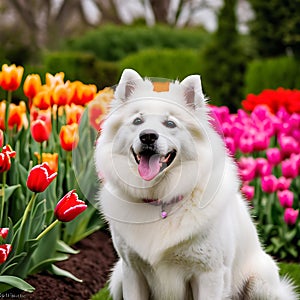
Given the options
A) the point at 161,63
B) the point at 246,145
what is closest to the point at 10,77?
the point at 246,145

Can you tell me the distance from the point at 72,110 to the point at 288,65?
705 centimetres

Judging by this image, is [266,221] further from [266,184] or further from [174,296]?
[174,296]

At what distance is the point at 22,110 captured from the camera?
416 cm

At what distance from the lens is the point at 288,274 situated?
3.92 meters

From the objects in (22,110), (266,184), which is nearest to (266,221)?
(266,184)

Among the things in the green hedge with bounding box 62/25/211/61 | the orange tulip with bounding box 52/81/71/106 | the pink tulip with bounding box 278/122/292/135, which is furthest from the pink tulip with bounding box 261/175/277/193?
the green hedge with bounding box 62/25/211/61

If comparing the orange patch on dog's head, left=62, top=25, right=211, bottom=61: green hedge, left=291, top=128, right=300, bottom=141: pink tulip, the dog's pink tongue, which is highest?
the orange patch on dog's head

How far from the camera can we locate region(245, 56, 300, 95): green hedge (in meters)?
10.5

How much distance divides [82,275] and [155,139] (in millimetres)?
1791

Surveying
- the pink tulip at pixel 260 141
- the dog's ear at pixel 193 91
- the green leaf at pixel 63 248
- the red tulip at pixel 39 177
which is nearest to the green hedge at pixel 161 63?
the pink tulip at pixel 260 141

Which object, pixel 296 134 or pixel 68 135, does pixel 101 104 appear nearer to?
pixel 68 135

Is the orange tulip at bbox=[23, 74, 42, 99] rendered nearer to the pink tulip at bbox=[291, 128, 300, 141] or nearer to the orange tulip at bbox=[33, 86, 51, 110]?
the orange tulip at bbox=[33, 86, 51, 110]

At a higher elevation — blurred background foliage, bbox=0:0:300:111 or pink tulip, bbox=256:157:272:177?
pink tulip, bbox=256:157:272:177

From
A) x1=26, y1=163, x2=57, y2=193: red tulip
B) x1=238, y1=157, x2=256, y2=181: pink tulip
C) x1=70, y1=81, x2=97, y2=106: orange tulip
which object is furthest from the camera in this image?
x1=238, y1=157, x2=256, y2=181: pink tulip
